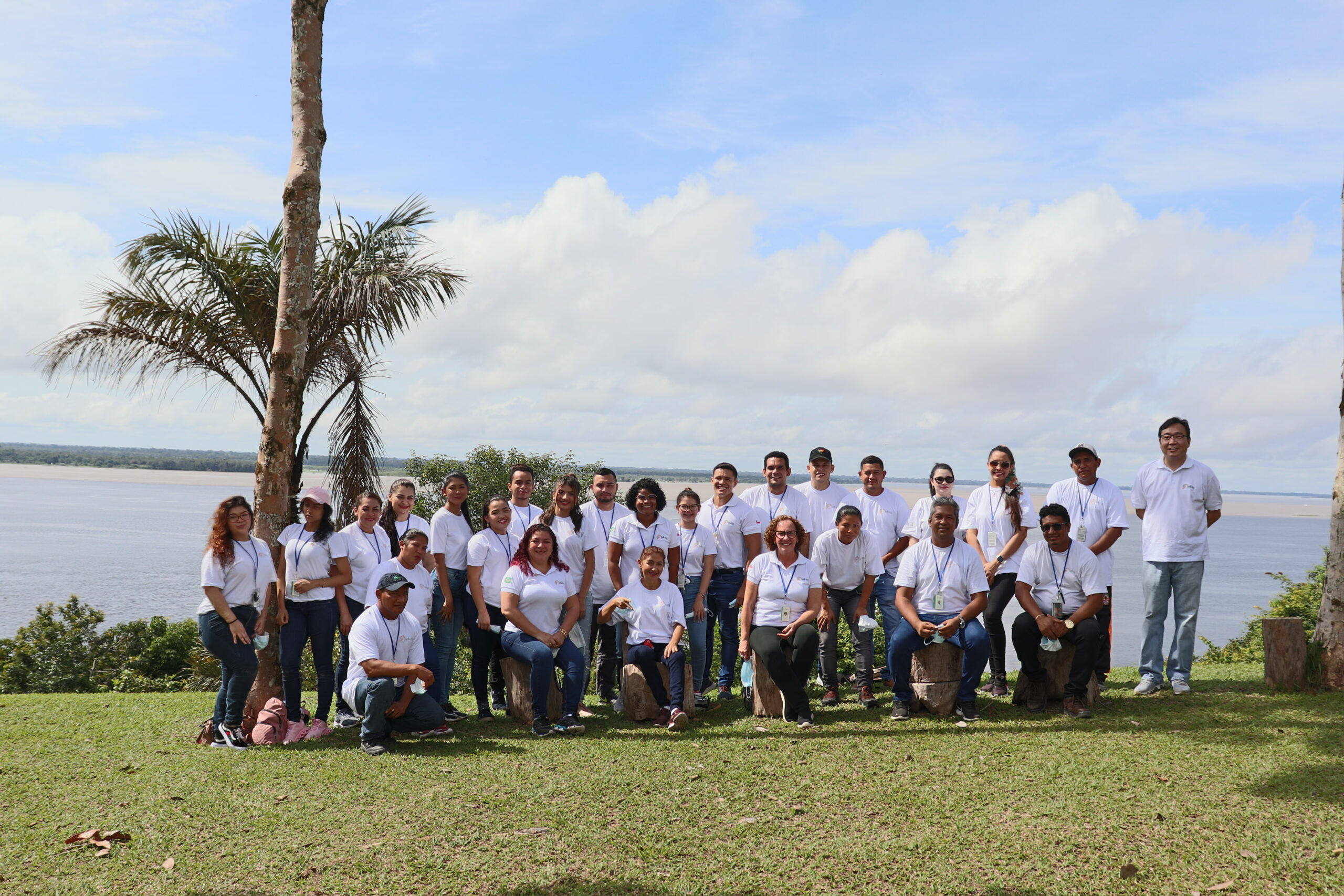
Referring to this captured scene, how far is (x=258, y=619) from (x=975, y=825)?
191 inches

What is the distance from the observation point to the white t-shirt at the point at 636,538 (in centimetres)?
708

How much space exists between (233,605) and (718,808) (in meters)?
3.64

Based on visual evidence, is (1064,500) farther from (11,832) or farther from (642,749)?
(11,832)

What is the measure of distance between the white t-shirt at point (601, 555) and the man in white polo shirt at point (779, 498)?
1142 millimetres

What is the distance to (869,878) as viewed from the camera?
402cm

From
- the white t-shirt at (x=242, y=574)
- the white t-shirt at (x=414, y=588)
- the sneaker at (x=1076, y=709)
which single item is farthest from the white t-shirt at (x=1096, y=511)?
the white t-shirt at (x=242, y=574)

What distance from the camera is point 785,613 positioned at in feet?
22.2

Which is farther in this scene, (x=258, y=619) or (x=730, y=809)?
(x=258, y=619)

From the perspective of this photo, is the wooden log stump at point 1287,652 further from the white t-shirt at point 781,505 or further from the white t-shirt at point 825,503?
the white t-shirt at point 781,505

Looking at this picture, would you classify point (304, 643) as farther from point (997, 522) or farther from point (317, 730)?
point (997, 522)

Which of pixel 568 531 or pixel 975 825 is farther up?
pixel 568 531

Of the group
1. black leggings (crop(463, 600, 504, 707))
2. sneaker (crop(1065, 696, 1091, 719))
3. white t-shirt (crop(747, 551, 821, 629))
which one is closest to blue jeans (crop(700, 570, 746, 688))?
white t-shirt (crop(747, 551, 821, 629))

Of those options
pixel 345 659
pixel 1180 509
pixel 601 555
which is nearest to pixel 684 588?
pixel 601 555

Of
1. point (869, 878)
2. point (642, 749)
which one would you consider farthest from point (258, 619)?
point (869, 878)
